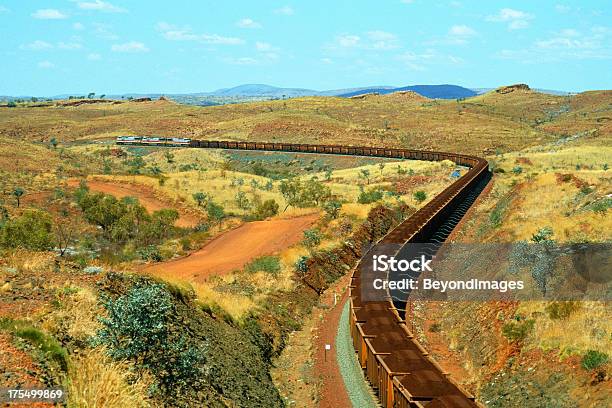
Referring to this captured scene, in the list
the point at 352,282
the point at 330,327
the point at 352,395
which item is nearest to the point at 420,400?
the point at 352,395

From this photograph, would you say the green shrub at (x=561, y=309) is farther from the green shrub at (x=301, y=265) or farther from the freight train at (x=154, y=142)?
the freight train at (x=154, y=142)

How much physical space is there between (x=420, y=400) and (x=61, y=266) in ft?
43.2

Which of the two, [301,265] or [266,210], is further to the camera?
[266,210]

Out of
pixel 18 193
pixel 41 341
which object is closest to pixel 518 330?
pixel 41 341

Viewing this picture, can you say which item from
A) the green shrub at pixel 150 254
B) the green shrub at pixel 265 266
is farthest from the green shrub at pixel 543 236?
the green shrub at pixel 150 254

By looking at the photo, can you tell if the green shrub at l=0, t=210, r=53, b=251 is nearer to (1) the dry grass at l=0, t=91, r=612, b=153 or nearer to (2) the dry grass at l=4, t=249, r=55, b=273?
(2) the dry grass at l=4, t=249, r=55, b=273

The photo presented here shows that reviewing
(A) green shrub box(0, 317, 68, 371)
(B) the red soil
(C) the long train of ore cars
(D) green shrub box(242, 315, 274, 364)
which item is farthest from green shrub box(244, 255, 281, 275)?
(A) green shrub box(0, 317, 68, 371)

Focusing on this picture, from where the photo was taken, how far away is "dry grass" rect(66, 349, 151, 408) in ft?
32.8

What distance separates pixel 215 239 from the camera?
4175cm

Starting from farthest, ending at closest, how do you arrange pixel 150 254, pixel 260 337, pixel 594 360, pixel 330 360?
pixel 150 254, pixel 260 337, pixel 330 360, pixel 594 360

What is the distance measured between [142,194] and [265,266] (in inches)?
1219

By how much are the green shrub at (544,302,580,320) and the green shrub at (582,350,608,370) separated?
3071 mm

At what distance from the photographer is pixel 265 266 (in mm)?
31375

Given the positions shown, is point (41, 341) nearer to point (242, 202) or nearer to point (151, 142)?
point (242, 202)
